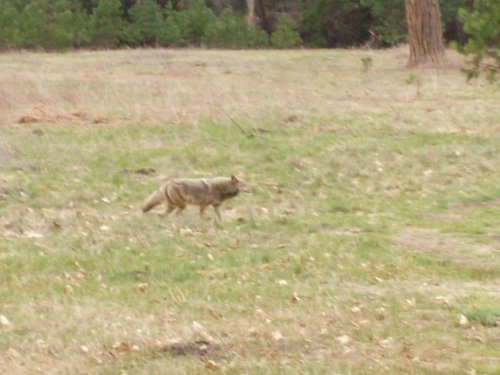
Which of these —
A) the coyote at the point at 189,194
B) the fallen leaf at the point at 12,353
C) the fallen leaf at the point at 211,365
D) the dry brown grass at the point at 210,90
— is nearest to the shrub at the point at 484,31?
the dry brown grass at the point at 210,90

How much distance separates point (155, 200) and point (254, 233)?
133 centimetres

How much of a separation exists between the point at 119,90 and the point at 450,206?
12.8 metres

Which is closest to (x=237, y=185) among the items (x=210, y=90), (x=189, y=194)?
(x=189, y=194)

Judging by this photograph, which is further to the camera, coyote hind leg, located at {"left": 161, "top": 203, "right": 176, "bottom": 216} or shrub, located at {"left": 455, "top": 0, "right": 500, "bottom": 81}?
shrub, located at {"left": 455, "top": 0, "right": 500, "bottom": 81}

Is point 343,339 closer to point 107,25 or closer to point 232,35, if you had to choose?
point 232,35

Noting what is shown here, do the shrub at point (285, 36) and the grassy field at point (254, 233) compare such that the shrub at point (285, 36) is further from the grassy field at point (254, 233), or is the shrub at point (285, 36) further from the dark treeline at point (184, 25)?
the grassy field at point (254, 233)

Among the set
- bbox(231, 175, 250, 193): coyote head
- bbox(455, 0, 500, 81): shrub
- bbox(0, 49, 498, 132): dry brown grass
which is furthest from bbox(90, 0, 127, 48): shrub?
bbox(231, 175, 250, 193): coyote head

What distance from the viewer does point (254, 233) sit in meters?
12.0

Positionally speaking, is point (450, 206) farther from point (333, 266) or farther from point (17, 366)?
point (17, 366)

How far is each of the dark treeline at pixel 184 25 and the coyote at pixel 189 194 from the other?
103 feet

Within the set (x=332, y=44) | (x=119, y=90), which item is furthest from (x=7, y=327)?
(x=332, y=44)

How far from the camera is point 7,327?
788cm

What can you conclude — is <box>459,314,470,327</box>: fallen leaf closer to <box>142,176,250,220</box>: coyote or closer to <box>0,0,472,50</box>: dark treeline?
<box>142,176,250,220</box>: coyote

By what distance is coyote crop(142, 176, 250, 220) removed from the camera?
12.4 metres
